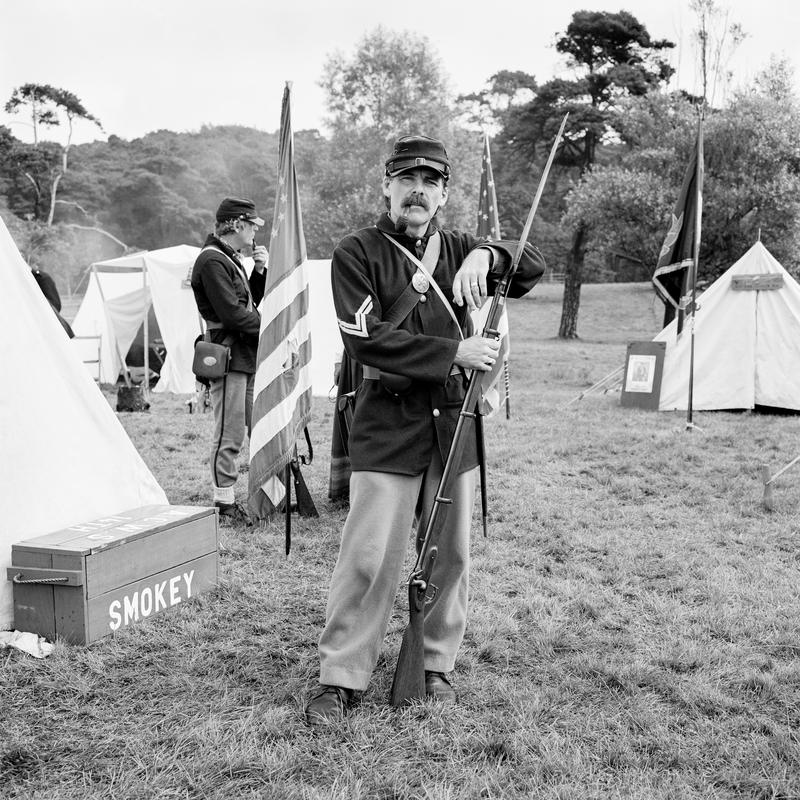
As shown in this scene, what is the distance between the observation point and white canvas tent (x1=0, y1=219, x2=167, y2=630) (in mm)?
3770

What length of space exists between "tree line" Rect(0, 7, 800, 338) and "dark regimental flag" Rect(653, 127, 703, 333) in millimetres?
1624

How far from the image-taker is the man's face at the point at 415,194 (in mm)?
2844

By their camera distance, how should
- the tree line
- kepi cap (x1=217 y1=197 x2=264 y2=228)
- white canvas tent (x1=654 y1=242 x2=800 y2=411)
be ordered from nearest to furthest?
kepi cap (x1=217 y1=197 x2=264 y2=228), white canvas tent (x1=654 y1=242 x2=800 y2=411), the tree line

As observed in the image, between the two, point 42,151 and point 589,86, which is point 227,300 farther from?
point 42,151

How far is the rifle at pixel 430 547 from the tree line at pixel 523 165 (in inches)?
354

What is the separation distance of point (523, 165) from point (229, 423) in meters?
28.9

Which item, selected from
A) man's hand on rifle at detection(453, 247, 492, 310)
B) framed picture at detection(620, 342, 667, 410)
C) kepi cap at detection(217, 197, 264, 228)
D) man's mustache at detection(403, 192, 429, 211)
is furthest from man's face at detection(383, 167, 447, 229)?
framed picture at detection(620, 342, 667, 410)

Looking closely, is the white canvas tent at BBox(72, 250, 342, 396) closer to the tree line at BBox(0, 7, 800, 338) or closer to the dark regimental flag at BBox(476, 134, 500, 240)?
the dark regimental flag at BBox(476, 134, 500, 240)

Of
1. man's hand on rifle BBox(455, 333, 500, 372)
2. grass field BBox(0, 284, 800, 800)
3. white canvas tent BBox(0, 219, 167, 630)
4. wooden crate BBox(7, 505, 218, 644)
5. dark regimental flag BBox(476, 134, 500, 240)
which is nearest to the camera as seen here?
grass field BBox(0, 284, 800, 800)

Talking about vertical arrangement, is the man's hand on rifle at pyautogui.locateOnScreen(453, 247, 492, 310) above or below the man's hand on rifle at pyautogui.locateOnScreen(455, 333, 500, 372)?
above

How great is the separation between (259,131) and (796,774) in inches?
2863

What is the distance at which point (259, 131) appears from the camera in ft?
229

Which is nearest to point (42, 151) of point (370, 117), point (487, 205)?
point (370, 117)

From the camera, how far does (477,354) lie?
267 centimetres
